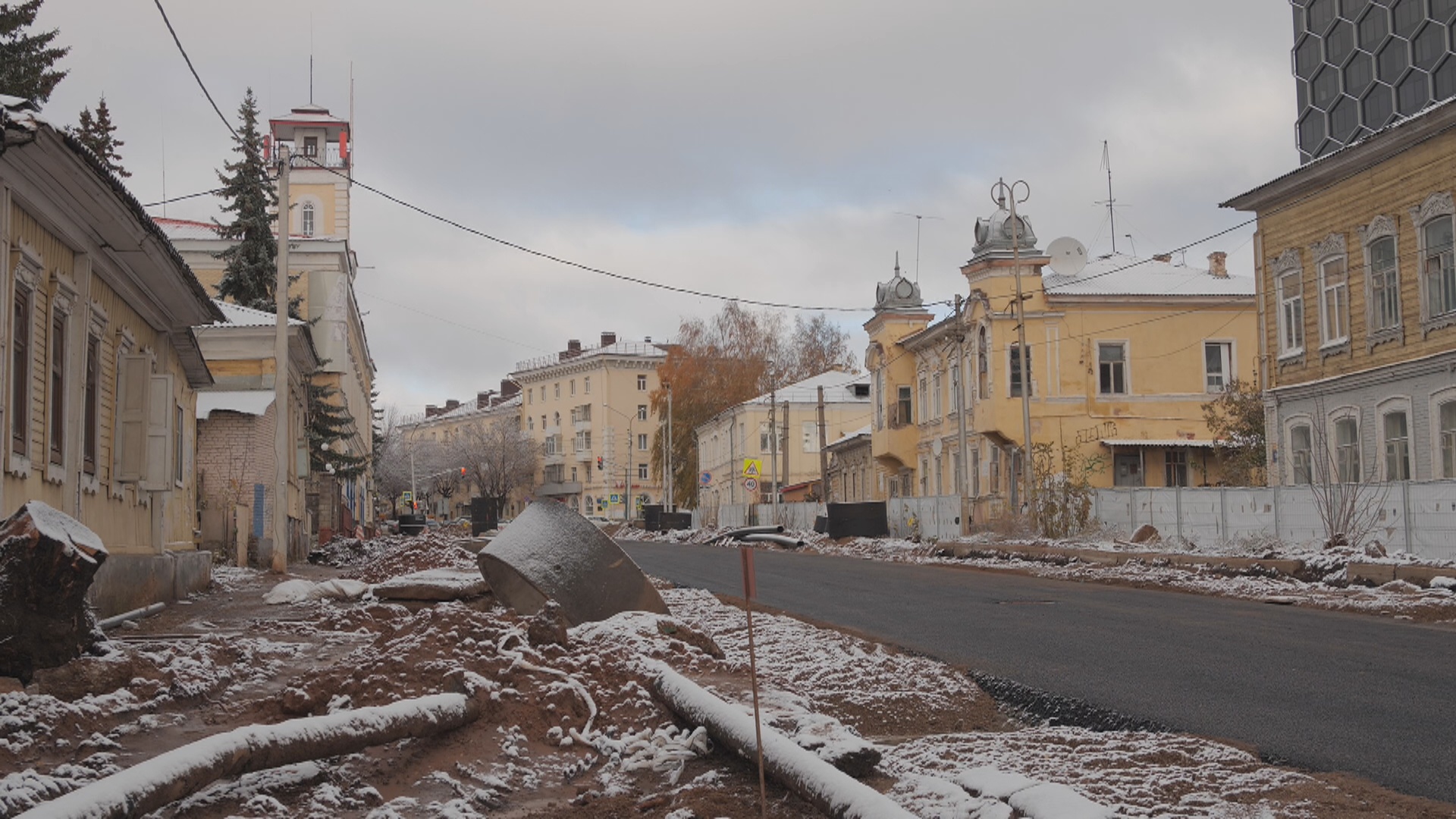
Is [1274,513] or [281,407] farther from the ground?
[281,407]

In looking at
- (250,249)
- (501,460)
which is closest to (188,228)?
(250,249)

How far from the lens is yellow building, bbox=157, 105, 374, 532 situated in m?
54.7

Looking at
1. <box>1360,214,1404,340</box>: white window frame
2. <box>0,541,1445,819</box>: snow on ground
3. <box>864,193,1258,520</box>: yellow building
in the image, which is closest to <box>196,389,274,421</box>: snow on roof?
<box>0,541,1445,819</box>: snow on ground

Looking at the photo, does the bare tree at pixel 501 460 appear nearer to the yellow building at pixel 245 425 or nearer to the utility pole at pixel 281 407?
the yellow building at pixel 245 425

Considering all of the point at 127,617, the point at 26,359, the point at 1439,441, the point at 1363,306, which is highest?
the point at 1363,306

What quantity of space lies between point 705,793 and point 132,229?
1132 cm

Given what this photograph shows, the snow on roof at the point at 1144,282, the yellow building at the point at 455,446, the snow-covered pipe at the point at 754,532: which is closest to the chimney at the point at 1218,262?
the snow on roof at the point at 1144,282

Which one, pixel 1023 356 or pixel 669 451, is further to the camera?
pixel 669 451

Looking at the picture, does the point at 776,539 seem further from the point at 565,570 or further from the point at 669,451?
the point at 669,451

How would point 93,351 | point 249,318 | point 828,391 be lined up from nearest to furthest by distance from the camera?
point 93,351 < point 249,318 < point 828,391

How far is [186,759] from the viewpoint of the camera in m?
5.77

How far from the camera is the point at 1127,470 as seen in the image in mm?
48719

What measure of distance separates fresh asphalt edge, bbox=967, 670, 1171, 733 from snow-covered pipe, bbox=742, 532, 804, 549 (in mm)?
36594

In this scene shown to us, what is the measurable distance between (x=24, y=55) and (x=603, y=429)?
293ft
